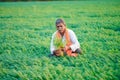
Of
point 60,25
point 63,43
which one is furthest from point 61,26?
point 63,43

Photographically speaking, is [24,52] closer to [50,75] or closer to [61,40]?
[61,40]

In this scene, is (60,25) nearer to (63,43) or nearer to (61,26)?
(61,26)

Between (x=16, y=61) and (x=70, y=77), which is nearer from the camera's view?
(x=70, y=77)

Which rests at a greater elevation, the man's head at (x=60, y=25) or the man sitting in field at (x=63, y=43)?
the man's head at (x=60, y=25)

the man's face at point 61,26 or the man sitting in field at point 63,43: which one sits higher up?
the man's face at point 61,26

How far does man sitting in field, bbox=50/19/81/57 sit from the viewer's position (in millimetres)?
5547

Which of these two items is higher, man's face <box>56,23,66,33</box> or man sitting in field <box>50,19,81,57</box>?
man's face <box>56,23,66,33</box>

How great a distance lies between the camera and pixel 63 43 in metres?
5.71

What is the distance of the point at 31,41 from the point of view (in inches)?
282

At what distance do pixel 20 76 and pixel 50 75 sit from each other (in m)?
0.54

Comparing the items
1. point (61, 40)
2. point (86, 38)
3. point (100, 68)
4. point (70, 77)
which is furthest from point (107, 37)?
point (70, 77)

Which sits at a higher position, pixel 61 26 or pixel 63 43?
pixel 61 26

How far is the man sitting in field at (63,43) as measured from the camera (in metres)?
5.55

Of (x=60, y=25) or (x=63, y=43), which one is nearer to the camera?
(x=60, y=25)
